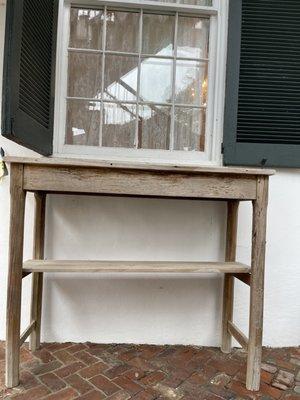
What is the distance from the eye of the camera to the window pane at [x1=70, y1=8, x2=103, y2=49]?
2.18 meters

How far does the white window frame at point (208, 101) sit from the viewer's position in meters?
2.12

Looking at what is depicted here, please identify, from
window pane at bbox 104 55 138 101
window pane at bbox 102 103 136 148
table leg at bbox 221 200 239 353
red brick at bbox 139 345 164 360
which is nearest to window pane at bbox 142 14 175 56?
window pane at bbox 104 55 138 101

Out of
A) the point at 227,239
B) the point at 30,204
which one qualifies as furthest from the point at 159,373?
the point at 30,204

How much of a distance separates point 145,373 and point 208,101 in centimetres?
177

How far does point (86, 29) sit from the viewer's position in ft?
7.18

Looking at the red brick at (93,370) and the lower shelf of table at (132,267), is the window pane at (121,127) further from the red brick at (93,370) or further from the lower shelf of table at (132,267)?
the red brick at (93,370)

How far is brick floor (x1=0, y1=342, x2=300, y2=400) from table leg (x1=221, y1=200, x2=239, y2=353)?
0.10m

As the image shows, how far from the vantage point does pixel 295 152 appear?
6.83 ft

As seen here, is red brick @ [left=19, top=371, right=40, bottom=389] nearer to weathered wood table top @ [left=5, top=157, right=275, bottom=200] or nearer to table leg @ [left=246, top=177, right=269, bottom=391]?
weathered wood table top @ [left=5, top=157, right=275, bottom=200]

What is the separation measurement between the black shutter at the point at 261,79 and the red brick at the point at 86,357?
1.49 metres

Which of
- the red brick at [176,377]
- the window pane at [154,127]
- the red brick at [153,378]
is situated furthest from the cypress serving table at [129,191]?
the window pane at [154,127]

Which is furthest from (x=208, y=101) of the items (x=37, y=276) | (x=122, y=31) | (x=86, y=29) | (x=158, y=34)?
(x=37, y=276)

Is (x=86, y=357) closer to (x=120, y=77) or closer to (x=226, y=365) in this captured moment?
(x=226, y=365)

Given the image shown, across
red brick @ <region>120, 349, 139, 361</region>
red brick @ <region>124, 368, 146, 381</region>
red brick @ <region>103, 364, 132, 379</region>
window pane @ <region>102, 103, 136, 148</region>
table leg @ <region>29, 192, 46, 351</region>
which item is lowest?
red brick @ <region>120, 349, 139, 361</region>
